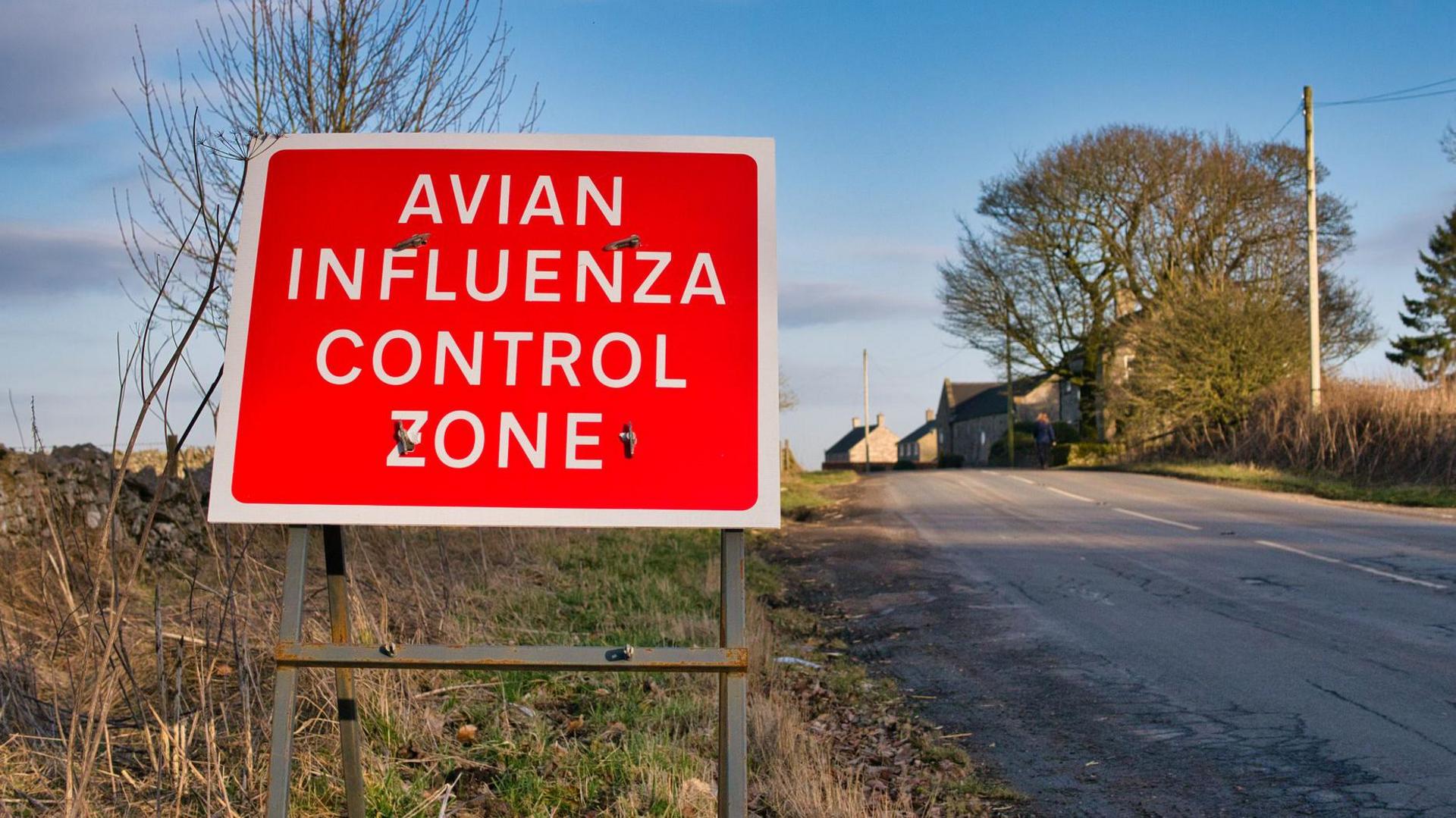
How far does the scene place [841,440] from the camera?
10825 centimetres

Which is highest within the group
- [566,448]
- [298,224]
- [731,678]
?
[298,224]

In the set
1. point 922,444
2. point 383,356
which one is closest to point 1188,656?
point 383,356

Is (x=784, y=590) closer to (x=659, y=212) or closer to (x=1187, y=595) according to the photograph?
(x=1187, y=595)

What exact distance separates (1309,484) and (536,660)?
19480 millimetres

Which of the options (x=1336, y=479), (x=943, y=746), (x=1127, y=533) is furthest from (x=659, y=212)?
(x=1336, y=479)

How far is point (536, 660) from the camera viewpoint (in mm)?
2420

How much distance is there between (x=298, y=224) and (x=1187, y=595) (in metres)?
7.09

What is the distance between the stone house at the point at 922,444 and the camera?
88.8 meters

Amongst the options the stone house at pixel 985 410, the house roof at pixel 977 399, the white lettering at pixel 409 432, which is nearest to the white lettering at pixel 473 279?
the white lettering at pixel 409 432

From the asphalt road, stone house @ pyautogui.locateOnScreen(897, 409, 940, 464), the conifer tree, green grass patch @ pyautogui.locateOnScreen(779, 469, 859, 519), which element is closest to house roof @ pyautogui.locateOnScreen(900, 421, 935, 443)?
stone house @ pyautogui.locateOnScreen(897, 409, 940, 464)

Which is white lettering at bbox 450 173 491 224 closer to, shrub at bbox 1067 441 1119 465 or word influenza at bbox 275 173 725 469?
word influenza at bbox 275 173 725 469

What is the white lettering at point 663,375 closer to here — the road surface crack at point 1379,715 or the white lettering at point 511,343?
the white lettering at point 511,343

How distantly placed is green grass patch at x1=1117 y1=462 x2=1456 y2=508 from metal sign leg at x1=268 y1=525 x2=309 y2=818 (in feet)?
54.7

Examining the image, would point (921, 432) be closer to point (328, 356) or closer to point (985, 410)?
point (985, 410)
